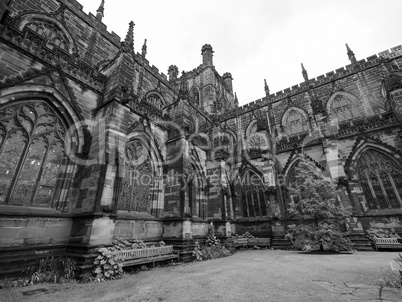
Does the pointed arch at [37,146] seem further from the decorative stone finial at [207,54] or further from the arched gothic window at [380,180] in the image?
the decorative stone finial at [207,54]

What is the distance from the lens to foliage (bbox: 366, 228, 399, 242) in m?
10.7

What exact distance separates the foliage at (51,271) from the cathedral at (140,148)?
0.99 feet

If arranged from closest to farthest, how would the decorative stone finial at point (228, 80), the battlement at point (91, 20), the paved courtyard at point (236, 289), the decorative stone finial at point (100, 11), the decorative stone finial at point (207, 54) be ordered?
the paved courtyard at point (236, 289), the battlement at point (91, 20), the decorative stone finial at point (100, 11), the decorative stone finial at point (207, 54), the decorative stone finial at point (228, 80)

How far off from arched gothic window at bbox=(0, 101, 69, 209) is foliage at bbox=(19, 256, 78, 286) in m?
1.73

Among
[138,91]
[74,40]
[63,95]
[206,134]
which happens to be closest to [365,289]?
[63,95]

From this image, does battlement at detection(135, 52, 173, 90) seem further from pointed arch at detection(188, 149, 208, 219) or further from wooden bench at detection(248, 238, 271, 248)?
wooden bench at detection(248, 238, 271, 248)

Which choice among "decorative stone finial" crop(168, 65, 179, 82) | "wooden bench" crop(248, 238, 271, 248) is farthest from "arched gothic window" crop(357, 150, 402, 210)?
"decorative stone finial" crop(168, 65, 179, 82)

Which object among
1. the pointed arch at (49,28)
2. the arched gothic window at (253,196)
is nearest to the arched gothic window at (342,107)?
the arched gothic window at (253,196)

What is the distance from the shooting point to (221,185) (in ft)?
44.1

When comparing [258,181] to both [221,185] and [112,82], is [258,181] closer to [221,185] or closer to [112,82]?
[221,185]

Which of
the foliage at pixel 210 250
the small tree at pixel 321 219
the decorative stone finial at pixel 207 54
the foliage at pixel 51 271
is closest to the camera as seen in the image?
the foliage at pixel 51 271

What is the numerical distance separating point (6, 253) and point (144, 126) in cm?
675

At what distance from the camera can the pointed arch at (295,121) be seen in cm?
1809

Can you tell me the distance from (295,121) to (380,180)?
8.40 m
